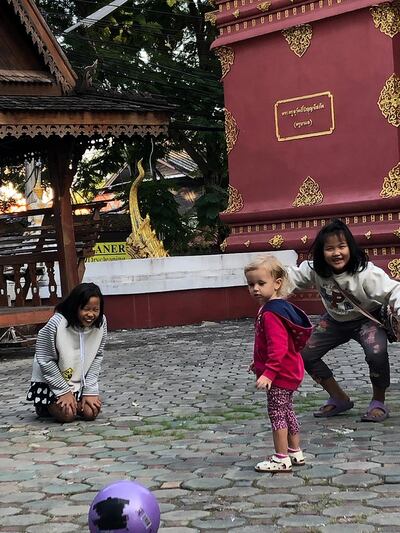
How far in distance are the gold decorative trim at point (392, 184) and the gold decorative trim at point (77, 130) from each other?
3123 mm

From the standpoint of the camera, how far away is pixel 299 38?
13469 mm

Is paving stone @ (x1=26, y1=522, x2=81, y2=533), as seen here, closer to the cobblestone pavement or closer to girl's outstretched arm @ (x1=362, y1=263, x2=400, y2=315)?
the cobblestone pavement

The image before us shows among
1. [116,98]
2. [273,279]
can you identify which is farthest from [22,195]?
[273,279]

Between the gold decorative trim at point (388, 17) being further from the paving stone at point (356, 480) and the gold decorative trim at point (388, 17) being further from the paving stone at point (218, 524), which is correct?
the paving stone at point (218, 524)

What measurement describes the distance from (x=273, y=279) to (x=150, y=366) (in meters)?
4.75

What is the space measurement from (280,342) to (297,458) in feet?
1.95

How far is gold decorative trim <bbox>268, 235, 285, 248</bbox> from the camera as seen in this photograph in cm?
1352

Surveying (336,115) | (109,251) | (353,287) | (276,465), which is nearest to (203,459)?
(276,465)

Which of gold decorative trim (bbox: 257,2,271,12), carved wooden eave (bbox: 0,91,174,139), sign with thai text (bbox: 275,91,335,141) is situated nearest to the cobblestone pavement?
carved wooden eave (bbox: 0,91,174,139)

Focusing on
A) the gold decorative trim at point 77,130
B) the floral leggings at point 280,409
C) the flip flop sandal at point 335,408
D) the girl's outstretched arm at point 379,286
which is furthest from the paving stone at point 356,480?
the gold decorative trim at point 77,130

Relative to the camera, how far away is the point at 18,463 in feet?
17.2

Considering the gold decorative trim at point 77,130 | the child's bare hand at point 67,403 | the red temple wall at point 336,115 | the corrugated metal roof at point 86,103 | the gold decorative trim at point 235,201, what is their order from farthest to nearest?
1. the gold decorative trim at point 235,201
2. the red temple wall at point 336,115
3. the corrugated metal roof at point 86,103
4. the gold decorative trim at point 77,130
5. the child's bare hand at point 67,403

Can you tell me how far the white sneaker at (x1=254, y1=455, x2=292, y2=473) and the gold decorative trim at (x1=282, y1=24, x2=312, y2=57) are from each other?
966 centimetres

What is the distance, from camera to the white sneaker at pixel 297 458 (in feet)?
15.6
